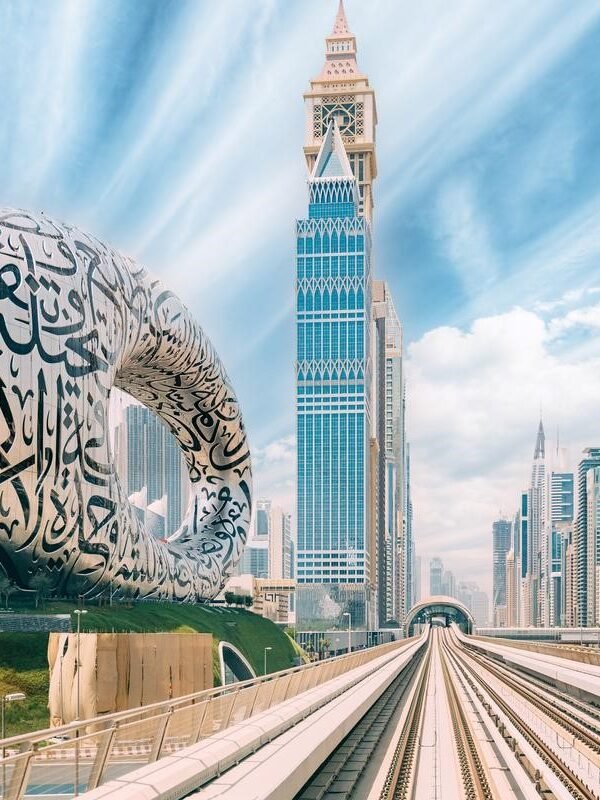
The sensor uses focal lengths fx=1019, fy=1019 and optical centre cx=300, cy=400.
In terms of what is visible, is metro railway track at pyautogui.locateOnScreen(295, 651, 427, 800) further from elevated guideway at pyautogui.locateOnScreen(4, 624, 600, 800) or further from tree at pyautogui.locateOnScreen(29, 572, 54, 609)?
tree at pyautogui.locateOnScreen(29, 572, 54, 609)

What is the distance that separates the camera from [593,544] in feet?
585

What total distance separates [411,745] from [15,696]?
789 cm

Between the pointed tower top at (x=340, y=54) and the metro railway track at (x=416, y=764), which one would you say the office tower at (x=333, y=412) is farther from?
the metro railway track at (x=416, y=764)

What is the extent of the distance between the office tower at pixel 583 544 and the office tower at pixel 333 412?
5274cm

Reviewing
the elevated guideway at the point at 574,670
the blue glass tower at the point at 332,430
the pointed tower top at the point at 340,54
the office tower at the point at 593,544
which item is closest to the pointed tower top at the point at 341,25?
the pointed tower top at the point at 340,54

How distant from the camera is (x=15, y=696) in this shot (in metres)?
13.9

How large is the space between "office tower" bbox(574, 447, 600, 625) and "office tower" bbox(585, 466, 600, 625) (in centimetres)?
48

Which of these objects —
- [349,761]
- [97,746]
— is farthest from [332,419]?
[97,746]

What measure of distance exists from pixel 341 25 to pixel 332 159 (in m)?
31.5

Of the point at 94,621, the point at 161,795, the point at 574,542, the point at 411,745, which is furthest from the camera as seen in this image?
the point at 574,542

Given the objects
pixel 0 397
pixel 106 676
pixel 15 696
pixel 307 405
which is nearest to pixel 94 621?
pixel 0 397

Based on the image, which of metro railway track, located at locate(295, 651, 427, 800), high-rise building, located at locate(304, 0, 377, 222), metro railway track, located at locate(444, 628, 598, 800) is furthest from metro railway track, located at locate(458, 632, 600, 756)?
high-rise building, located at locate(304, 0, 377, 222)

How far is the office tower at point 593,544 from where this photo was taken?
174625 mm

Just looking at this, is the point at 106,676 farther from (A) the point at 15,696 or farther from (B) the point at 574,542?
(B) the point at 574,542
